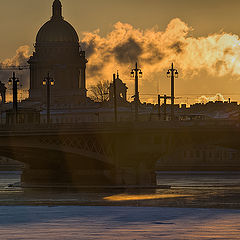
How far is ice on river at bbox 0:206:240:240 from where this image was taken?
26734 millimetres

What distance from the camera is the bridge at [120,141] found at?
271 feet

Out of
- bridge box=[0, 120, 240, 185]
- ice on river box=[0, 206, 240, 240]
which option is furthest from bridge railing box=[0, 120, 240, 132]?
ice on river box=[0, 206, 240, 240]

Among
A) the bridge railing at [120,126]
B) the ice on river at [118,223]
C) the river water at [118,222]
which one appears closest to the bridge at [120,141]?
the bridge railing at [120,126]

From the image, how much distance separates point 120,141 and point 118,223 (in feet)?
184

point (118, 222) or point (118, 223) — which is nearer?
point (118, 223)

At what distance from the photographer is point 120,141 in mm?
87438

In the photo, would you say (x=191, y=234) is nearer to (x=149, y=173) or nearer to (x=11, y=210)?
(x=11, y=210)

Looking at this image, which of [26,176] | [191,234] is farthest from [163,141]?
[191,234]

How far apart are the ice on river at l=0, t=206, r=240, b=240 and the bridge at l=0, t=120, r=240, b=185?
138ft

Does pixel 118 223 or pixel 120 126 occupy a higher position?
pixel 120 126

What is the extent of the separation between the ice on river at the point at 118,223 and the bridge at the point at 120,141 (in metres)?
42.0

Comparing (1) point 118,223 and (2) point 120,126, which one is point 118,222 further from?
Answer: (2) point 120,126

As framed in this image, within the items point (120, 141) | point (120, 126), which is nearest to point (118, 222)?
point (120, 126)

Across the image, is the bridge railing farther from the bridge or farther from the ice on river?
the ice on river
